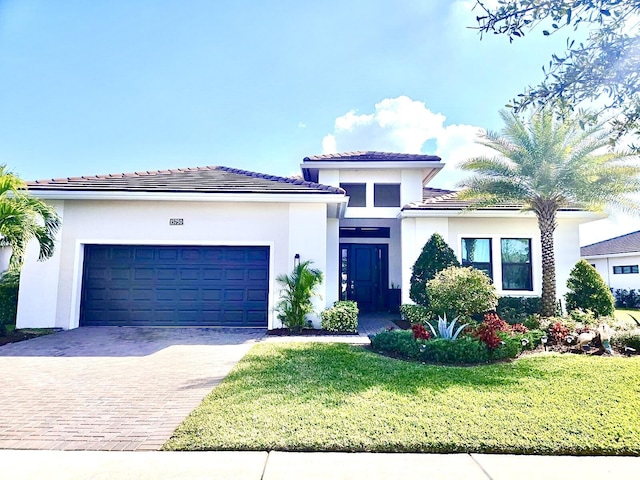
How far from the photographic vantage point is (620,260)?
23734 millimetres

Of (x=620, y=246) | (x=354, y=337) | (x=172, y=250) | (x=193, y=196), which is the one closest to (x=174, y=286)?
(x=172, y=250)

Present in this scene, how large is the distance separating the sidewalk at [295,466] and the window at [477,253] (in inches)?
395

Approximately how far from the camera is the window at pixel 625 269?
22359 mm

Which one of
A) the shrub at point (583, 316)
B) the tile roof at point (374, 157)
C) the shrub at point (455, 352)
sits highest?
the tile roof at point (374, 157)

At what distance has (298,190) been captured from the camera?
35.3 ft

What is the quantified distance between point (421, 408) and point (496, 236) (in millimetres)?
10422

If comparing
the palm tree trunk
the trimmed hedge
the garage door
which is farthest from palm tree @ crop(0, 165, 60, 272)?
the palm tree trunk

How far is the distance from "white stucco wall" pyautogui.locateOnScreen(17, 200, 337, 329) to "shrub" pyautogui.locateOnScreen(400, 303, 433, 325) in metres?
3.19

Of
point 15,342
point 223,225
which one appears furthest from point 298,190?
point 15,342

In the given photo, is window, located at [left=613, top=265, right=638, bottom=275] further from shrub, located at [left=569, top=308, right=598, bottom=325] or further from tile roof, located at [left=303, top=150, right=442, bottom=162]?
tile roof, located at [left=303, top=150, right=442, bottom=162]

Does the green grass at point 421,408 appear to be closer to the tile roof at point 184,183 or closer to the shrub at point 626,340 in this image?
the shrub at point 626,340

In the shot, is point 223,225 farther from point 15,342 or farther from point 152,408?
point 152,408

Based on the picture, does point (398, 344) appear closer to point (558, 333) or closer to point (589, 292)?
point (558, 333)

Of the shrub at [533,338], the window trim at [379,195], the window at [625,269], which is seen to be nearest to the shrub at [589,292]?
the shrub at [533,338]
